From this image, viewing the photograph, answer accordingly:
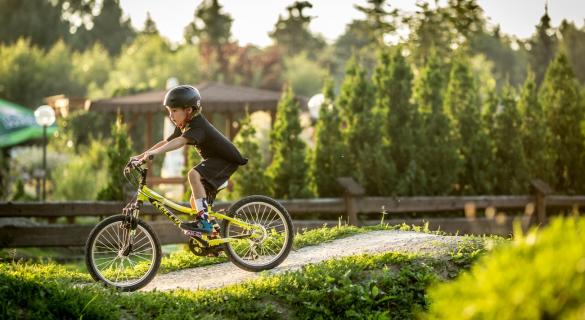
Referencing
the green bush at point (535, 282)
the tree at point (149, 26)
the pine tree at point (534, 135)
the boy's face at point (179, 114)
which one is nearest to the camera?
the green bush at point (535, 282)

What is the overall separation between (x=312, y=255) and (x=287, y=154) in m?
4.14

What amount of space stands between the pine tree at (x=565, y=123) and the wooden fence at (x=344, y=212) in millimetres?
1399

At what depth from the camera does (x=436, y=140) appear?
13.6 meters

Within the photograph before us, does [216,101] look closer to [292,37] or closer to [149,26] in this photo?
[292,37]

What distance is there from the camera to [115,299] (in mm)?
6551

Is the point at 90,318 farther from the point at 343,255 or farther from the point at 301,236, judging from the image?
the point at 301,236

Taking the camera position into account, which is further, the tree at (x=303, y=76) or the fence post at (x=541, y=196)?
the tree at (x=303, y=76)

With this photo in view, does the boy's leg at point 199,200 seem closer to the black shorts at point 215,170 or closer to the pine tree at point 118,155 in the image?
the black shorts at point 215,170

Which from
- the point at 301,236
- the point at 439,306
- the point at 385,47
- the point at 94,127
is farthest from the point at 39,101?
the point at 439,306

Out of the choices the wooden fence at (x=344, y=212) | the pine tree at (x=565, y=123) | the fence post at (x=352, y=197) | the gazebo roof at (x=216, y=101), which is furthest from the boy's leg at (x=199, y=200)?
the gazebo roof at (x=216, y=101)

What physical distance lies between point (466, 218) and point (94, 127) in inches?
1185

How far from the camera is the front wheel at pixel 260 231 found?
306 inches

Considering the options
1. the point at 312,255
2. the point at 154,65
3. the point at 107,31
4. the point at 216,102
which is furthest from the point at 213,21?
the point at 312,255

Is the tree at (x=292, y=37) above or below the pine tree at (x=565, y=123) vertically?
above
